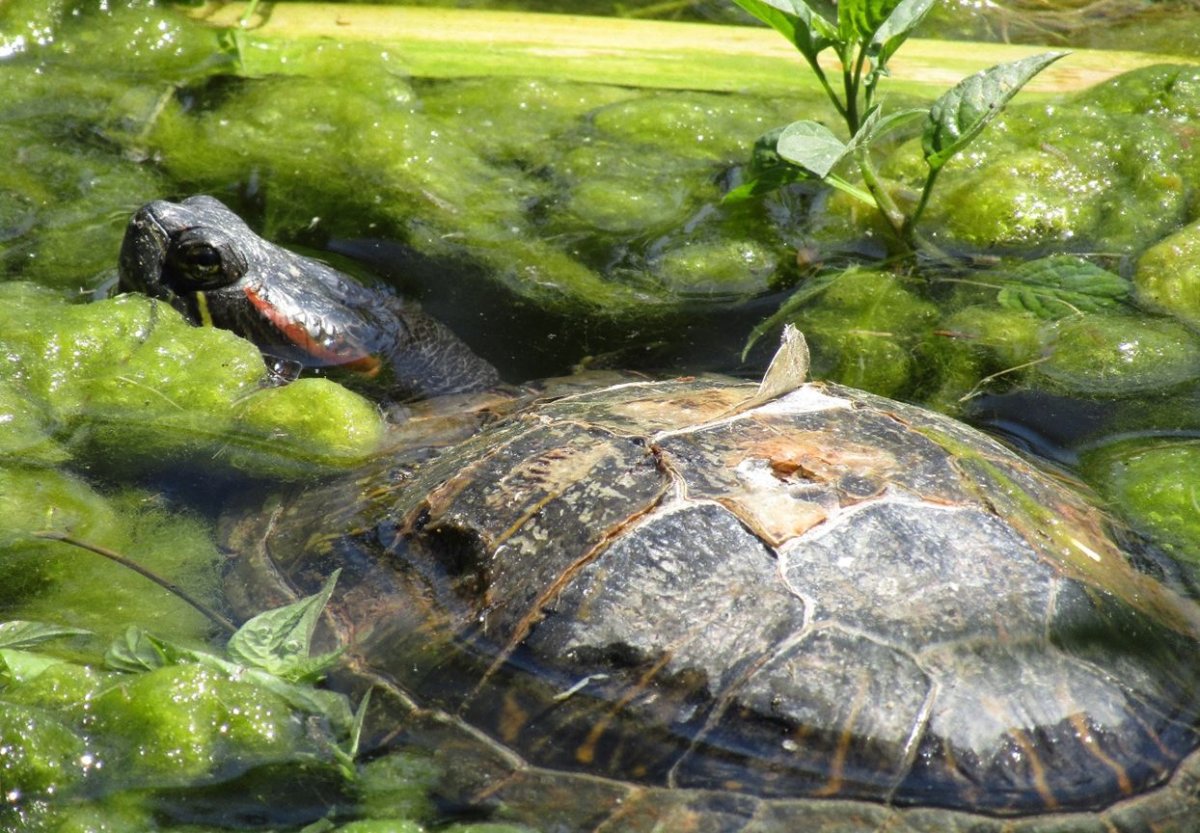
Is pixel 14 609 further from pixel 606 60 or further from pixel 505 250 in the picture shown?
pixel 606 60

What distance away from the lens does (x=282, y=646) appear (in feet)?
6.84

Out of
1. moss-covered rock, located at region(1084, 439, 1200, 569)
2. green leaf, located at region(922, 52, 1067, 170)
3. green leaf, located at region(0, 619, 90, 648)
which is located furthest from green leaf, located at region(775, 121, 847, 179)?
green leaf, located at region(0, 619, 90, 648)

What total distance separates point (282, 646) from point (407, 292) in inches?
70.4

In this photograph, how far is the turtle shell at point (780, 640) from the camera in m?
1.89

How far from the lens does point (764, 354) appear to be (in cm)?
335

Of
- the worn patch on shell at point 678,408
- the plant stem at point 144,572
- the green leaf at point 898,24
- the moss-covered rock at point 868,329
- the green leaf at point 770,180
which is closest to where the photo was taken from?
the worn patch on shell at point 678,408

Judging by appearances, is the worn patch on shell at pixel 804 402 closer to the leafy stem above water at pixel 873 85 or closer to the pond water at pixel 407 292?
the pond water at pixel 407 292

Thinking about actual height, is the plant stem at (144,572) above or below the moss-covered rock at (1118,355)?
below

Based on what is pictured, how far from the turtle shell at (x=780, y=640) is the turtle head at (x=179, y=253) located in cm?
141

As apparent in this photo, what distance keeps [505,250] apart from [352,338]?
0.57 metres

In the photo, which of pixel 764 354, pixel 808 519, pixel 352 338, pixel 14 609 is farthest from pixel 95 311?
pixel 808 519

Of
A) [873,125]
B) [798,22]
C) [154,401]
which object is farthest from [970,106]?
[154,401]

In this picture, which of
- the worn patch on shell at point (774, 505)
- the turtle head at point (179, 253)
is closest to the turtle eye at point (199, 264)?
the turtle head at point (179, 253)

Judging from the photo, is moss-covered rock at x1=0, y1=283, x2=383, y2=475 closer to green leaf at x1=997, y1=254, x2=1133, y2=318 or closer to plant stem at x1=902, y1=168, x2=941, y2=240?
plant stem at x1=902, y1=168, x2=941, y2=240
